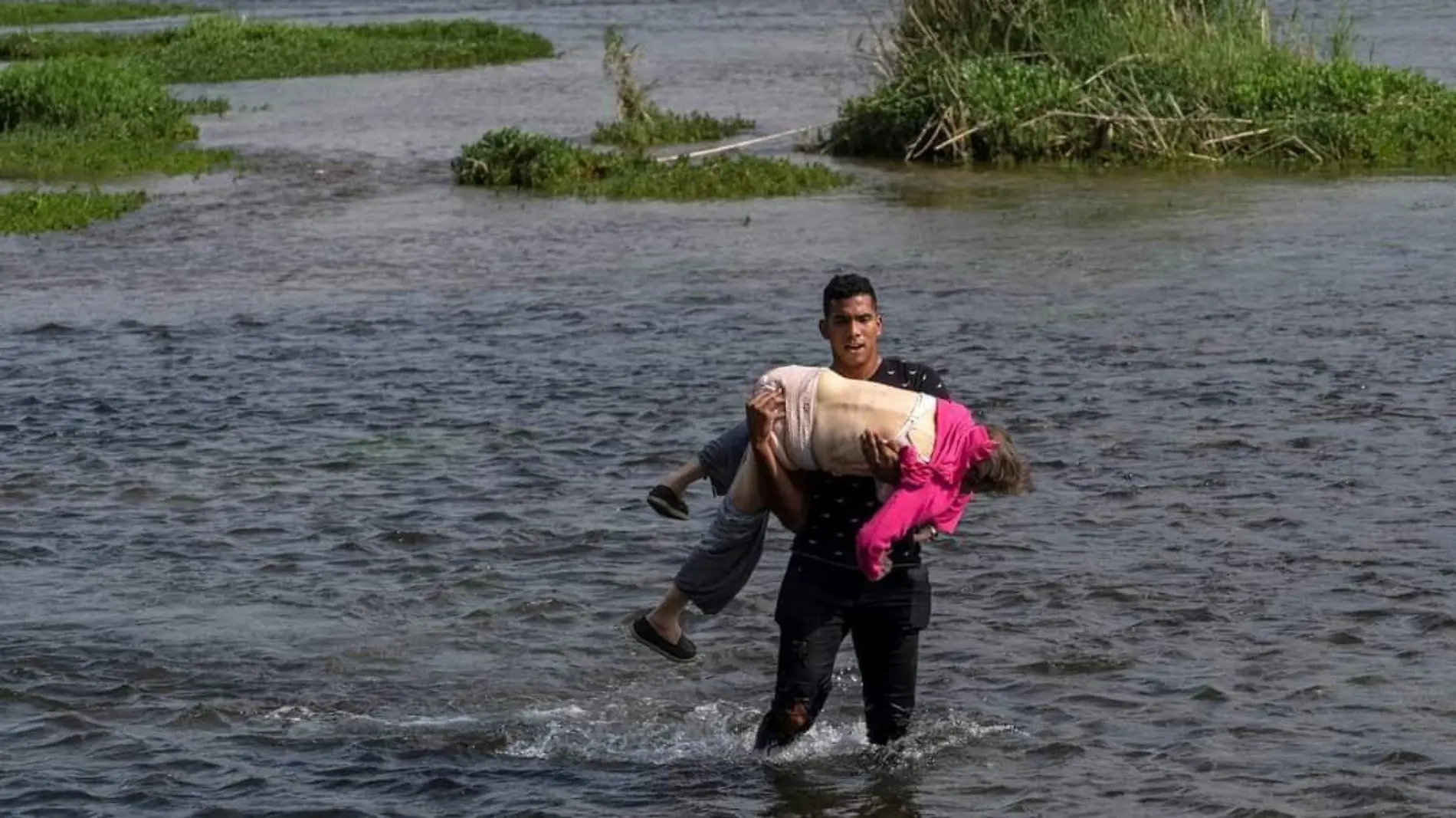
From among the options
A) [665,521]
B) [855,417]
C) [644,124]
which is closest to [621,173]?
A: [644,124]

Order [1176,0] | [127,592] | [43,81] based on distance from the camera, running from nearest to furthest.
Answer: [127,592] < [1176,0] < [43,81]

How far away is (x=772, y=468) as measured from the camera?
22.7ft

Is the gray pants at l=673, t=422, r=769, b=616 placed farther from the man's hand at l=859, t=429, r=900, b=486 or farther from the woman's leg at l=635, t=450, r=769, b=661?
the man's hand at l=859, t=429, r=900, b=486

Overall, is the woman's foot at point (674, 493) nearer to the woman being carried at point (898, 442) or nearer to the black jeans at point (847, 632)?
the black jeans at point (847, 632)

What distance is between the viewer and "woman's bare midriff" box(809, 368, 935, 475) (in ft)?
22.4

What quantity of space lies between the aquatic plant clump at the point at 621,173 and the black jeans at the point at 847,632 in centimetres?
1653

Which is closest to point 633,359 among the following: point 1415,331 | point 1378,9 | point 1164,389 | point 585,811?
point 1164,389

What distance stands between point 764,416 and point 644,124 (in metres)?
22.1

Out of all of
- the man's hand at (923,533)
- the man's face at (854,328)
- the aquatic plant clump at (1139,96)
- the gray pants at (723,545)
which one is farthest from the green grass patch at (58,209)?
the man's hand at (923,533)

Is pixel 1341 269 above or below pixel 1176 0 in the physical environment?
below

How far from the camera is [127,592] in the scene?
10.7 metres

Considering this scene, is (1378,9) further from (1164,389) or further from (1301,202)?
(1164,389)

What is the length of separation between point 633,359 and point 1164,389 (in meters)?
3.74

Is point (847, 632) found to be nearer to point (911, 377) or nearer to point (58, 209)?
point (911, 377)
